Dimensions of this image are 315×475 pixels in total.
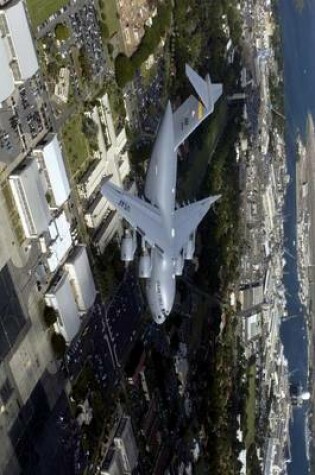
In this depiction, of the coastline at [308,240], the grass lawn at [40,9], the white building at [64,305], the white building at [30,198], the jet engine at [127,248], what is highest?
the coastline at [308,240]

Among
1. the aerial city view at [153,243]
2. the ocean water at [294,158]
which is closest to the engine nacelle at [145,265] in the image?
the aerial city view at [153,243]

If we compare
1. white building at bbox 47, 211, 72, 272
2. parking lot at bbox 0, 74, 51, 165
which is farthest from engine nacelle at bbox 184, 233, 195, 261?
parking lot at bbox 0, 74, 51, 165

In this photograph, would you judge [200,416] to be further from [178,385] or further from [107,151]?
[107,151]

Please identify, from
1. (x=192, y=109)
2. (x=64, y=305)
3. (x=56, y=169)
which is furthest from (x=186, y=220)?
(x=64, y=305)

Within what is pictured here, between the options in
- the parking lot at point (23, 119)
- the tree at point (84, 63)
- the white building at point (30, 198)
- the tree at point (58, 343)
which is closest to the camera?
the white building at point (30, 198)

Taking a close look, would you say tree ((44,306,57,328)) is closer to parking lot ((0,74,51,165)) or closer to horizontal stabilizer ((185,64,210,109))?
parking lot ((0,74,51,165))

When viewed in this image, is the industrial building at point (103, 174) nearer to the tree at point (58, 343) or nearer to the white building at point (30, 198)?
the white building at point (30, 198)

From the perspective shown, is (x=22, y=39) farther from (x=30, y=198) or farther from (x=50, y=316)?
(x=50, y=316)
